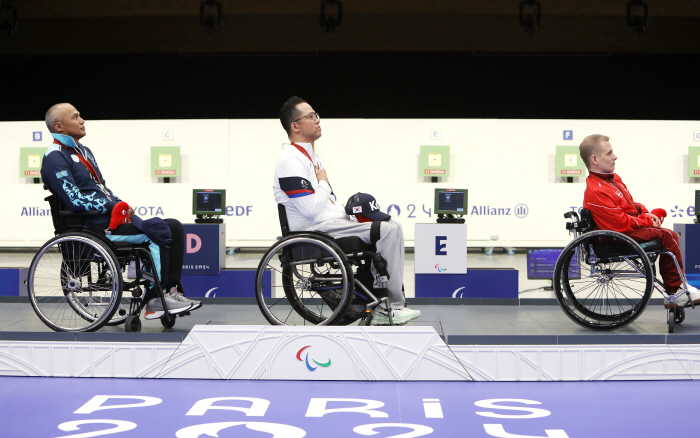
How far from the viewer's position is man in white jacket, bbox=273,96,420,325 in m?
2.56

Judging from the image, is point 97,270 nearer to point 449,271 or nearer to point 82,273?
point 82,273

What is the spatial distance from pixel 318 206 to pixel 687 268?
3.47 meters

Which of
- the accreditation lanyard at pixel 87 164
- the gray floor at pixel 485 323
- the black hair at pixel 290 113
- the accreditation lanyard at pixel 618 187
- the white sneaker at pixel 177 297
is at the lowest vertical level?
the gray floor at pixel 485 323

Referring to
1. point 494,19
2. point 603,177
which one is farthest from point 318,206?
point 494,19

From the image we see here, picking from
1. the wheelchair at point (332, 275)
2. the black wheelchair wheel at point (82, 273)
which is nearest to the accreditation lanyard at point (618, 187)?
the wheelchair at point (332, 275)

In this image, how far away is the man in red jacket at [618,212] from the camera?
8.66ft

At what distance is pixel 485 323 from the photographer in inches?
113

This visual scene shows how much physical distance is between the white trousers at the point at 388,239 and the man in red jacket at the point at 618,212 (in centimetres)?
89

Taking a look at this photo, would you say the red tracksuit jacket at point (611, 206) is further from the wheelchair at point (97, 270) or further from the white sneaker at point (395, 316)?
the wheelchair at point (97, 270)

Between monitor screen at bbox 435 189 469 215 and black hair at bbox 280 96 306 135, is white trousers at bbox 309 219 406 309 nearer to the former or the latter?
black hair at bbox 280 96 306 135

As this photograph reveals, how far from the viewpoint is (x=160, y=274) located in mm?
2693

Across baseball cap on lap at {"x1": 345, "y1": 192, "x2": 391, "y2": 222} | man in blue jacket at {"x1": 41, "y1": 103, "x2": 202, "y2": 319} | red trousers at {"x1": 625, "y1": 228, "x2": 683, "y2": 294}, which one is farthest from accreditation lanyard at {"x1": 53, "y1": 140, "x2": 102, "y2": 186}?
red trousers at {"x1": 625, "y1": 228, "x2": 683, "y2": 294}

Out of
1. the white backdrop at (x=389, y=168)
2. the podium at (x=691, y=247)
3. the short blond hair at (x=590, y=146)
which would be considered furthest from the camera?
the white backdrop at (x=389, y=168)

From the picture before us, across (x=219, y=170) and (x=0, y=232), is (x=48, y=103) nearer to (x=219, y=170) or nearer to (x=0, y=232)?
(x=0, y=232)
